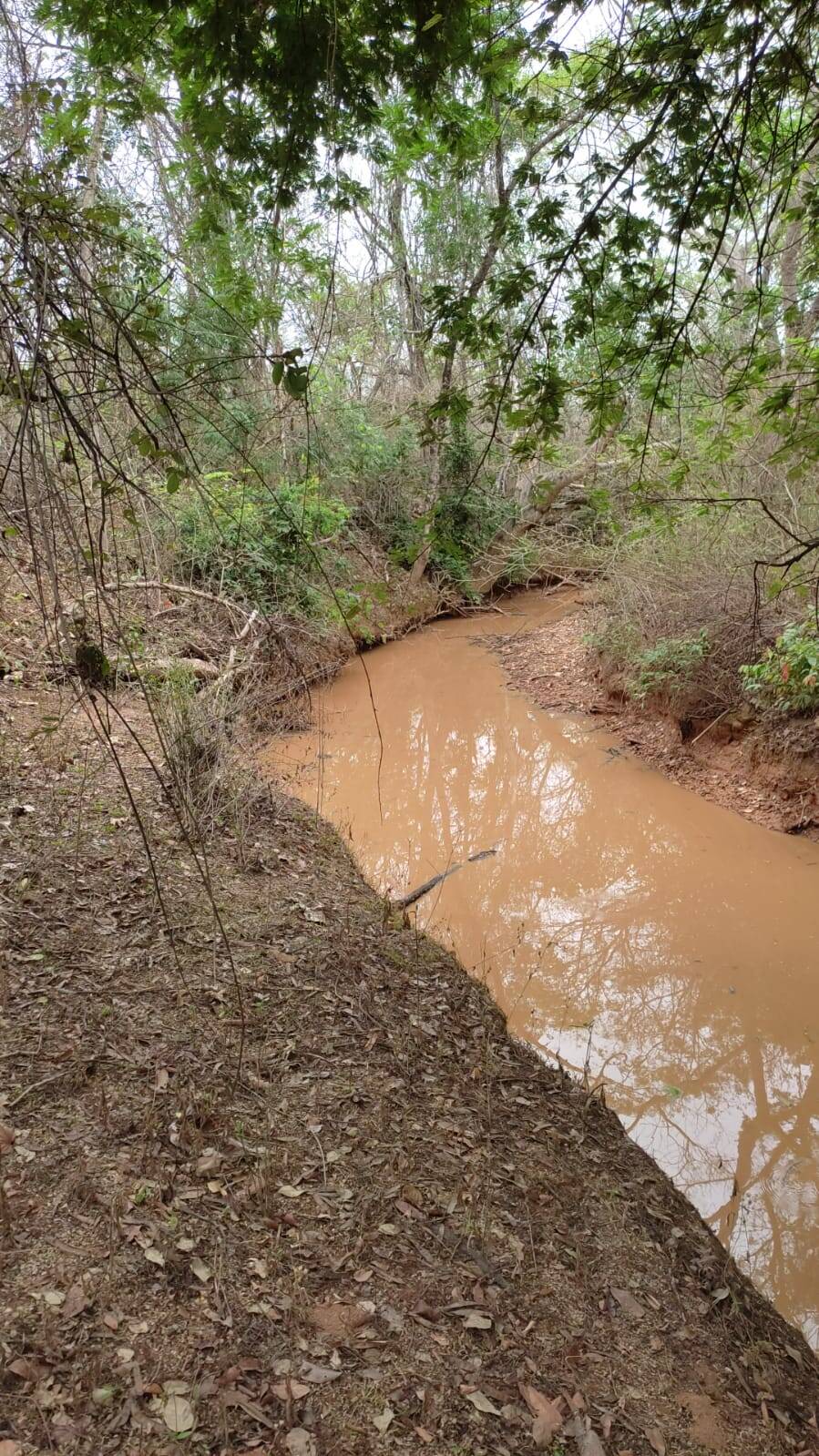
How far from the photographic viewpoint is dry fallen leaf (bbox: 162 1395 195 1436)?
2113 millimetres

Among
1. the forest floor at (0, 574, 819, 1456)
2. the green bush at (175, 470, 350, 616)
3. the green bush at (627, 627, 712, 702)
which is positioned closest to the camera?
the forest floor at (0, 574, 819, 1456)

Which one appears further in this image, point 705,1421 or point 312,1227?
point 312,1227

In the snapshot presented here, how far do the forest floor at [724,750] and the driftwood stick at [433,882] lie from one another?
2641mm

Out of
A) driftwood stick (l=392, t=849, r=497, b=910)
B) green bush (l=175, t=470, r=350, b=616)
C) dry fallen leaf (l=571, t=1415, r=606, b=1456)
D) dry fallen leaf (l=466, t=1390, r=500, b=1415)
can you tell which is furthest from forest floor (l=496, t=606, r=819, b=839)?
dry fallen leaf (l=466, t=1390, r=500, b=1415)

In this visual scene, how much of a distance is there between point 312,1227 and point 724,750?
23.7ft

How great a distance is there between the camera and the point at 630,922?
6.65 meters

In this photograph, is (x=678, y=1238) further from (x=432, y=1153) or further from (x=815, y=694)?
(x=815, y=694)

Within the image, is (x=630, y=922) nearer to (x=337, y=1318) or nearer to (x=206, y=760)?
(x=206, y=760)

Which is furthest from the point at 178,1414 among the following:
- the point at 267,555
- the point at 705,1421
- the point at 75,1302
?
the point at 267,555

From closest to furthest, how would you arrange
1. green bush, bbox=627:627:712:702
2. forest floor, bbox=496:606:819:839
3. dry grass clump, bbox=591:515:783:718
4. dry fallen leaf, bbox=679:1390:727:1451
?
dry fallen leaf, bbox=679:1390:727:1451 → forest floor, bbox=496:606:819:839 → dry grass clump, bbox=591:515:783:718 → green bush, bbox=627:627:712:702

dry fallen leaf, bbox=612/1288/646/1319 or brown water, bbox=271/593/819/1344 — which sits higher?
dry fallen leaf, bbox=612/1288/646/1319

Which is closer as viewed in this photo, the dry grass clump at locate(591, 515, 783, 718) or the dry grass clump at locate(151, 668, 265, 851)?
the dry grass clump at locate(151, 668, 265, 851)

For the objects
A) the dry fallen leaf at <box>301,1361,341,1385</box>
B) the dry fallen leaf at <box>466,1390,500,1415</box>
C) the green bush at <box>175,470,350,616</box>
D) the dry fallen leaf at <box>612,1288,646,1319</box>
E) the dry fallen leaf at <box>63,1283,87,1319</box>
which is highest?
the green bush at <box>175,470,350,616</box>

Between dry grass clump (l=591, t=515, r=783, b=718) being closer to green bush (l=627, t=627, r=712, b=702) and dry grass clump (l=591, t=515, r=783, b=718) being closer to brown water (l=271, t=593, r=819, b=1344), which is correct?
green bush (l=627, t=627, r=712, b=702)
